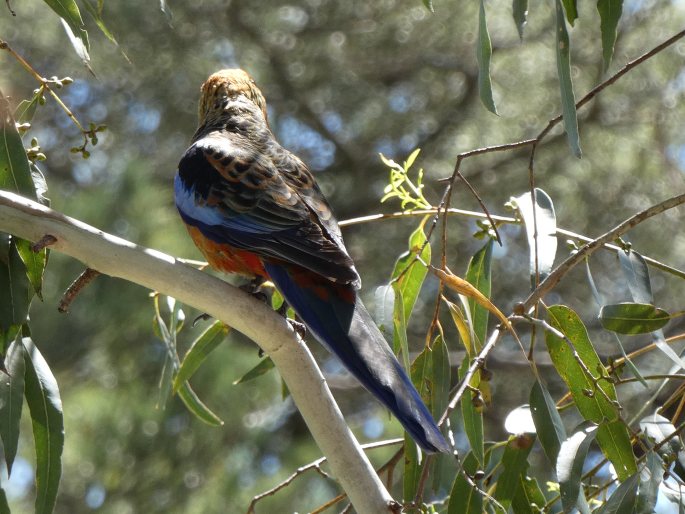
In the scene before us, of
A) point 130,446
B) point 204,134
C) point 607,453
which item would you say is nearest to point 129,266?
point 607,453

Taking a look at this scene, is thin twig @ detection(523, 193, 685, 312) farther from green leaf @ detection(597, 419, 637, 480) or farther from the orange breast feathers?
the orange breast feathers

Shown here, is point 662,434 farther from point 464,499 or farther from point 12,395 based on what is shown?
point 12,395

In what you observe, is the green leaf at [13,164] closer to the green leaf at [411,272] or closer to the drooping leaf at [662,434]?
the green leaf at [411,272]

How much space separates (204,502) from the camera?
4438 millimetres

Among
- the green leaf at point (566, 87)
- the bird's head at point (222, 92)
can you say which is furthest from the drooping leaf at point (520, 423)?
the bird's head at point (222, 92)

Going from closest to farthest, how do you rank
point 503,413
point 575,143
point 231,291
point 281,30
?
point 575,143, point 231,291, point 503,413, point 281,30

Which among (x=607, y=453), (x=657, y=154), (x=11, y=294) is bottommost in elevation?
(x=607, y=453)

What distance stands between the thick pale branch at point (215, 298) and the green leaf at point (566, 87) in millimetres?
477

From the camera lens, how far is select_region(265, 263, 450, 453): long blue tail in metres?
1.44

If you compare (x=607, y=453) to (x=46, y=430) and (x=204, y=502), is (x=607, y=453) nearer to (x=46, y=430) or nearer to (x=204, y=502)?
(x=46, y=430)

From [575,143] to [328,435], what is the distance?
0.52m

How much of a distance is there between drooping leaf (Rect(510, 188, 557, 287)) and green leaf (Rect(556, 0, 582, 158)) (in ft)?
0.54

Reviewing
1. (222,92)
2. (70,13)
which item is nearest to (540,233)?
(70,13)

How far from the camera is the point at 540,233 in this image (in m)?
1.70
